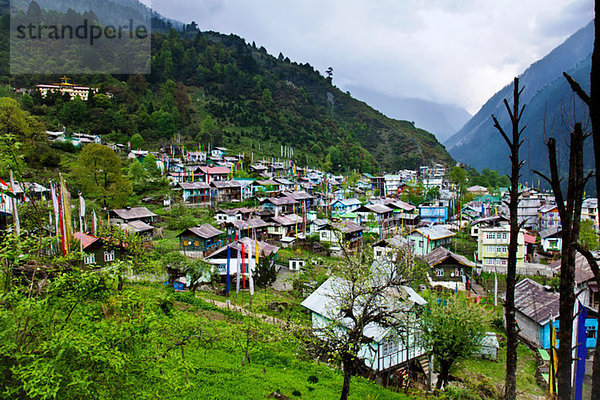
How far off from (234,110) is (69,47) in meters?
50.3

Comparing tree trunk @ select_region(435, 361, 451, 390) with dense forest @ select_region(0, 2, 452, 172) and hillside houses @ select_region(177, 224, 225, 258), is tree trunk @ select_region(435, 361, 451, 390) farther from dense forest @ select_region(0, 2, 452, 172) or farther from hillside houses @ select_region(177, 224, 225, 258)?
dense forest @ select_region(0, 2, 452, 172)

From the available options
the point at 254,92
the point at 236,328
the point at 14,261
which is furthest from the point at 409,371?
the point at 254,92

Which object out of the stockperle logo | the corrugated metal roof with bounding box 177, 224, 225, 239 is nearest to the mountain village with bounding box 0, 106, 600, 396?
the corrugated metal roof with bounding box 177, 224, 225, 239

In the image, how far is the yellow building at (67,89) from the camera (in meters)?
72.8

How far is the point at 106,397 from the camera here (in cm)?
549

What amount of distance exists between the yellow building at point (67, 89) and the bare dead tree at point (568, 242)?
Result: 3412 inches

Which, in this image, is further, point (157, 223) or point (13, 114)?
point (13, 114)

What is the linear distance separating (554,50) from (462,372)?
23912 centimetres

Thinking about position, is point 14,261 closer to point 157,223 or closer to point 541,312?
point 541,312

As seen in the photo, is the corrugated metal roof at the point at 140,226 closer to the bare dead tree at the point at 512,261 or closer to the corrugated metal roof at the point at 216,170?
the corrugated metal roof at the point at 216,170

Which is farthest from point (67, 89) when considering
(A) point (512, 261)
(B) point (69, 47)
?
(A) point (512, 261)

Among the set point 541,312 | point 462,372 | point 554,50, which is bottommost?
point 462,372

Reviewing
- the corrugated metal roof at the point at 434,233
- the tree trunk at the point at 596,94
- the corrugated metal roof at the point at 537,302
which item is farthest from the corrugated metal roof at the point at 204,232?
the tree trunk at the point at 596,94

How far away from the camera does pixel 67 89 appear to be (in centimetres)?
7569
